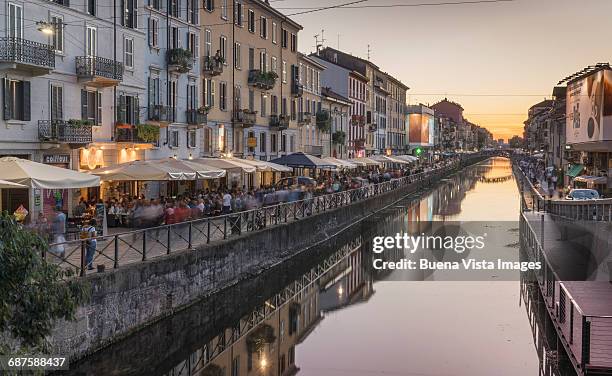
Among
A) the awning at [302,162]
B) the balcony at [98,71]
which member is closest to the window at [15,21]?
the balcony at [98,71]

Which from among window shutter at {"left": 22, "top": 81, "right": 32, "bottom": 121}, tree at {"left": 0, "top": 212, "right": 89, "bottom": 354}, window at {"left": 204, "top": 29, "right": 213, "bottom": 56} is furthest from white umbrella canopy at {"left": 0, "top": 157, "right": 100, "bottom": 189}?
window at {"left": 204, "top": 29, "right": 213, "bottom": 56}

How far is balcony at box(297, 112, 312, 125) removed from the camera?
5672 centimetres

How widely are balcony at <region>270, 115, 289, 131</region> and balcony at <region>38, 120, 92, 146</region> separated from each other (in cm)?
2331

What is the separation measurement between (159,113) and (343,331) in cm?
1740

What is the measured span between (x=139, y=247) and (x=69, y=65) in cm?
1240

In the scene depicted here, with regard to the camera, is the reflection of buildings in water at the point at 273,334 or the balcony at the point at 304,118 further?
the balcony at the point at 304,118

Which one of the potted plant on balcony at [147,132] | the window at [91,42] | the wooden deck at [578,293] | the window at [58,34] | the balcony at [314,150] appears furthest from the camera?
the balcony at [314,150]

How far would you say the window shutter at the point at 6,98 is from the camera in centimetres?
2300

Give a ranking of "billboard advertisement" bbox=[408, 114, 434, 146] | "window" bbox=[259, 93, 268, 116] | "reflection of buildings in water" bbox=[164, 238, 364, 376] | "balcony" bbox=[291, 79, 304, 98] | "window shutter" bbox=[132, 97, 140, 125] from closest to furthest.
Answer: "reflection of buildings in water" bbox=[164, 238, 364, 376]
"window shutter" bbox=[132, 97, 140, 125]
"window" bbox=[259, 93, 268, 116]
"balcony" bbox=[291, 79, 304, 98]
"billboard advertisement" bbox=[408, 114, 434, 146]

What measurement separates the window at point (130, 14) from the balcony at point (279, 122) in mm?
18522

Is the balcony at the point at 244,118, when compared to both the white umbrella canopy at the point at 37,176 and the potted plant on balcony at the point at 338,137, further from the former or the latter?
the white umbrella canopy at the point at 37,176

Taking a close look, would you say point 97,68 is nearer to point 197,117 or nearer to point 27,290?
point 197,117

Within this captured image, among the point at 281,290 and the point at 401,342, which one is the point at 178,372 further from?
the point at 281,290

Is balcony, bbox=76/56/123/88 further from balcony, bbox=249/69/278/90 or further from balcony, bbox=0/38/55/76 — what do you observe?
balcony, bbox=249/69/278/90
